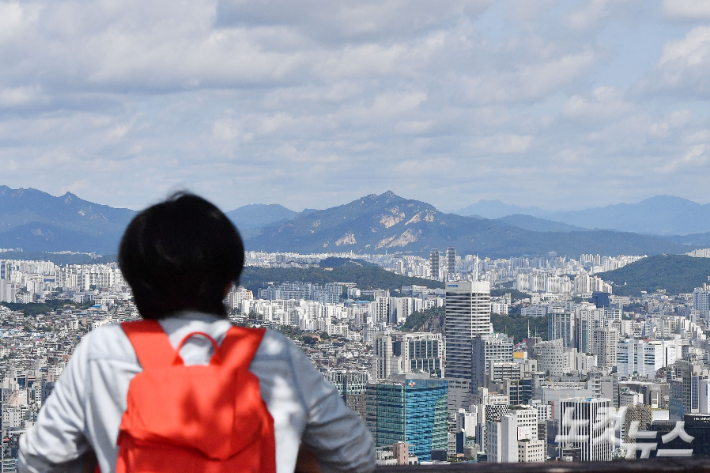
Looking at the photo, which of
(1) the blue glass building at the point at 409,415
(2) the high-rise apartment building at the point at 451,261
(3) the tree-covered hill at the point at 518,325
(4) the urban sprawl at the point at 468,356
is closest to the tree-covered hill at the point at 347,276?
(4) the urban sprawl at the point at 468,356

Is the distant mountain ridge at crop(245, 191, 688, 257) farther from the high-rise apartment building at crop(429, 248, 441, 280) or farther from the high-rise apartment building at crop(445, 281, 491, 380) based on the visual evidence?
the high-rise apartment building at crop(445, 281, 491, 380)

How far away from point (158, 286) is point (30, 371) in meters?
11.5

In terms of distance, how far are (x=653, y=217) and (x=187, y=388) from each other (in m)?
75.1

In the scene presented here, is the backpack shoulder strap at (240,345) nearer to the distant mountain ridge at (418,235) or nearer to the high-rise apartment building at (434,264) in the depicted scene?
the high-rise apartment building at (434,264)

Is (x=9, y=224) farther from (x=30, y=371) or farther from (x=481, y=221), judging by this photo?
→ (x=481, y=221)

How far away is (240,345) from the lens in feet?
1.79

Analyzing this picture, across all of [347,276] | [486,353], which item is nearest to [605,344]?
[486,353]

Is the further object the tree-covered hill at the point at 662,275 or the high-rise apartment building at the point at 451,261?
the high-rise apartment building at the point at 451,261

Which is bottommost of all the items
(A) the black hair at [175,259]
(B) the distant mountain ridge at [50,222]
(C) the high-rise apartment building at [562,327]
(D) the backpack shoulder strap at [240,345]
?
(C) the high-rise apartment building at [562,327]

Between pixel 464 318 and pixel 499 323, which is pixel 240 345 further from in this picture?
pixel 499 323

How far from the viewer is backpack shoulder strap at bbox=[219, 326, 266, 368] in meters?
0.54

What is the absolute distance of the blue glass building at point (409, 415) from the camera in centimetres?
1155

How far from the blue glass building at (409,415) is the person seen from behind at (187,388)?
34.4 ft

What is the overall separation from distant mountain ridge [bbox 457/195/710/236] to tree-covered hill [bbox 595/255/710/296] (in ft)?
93.7
